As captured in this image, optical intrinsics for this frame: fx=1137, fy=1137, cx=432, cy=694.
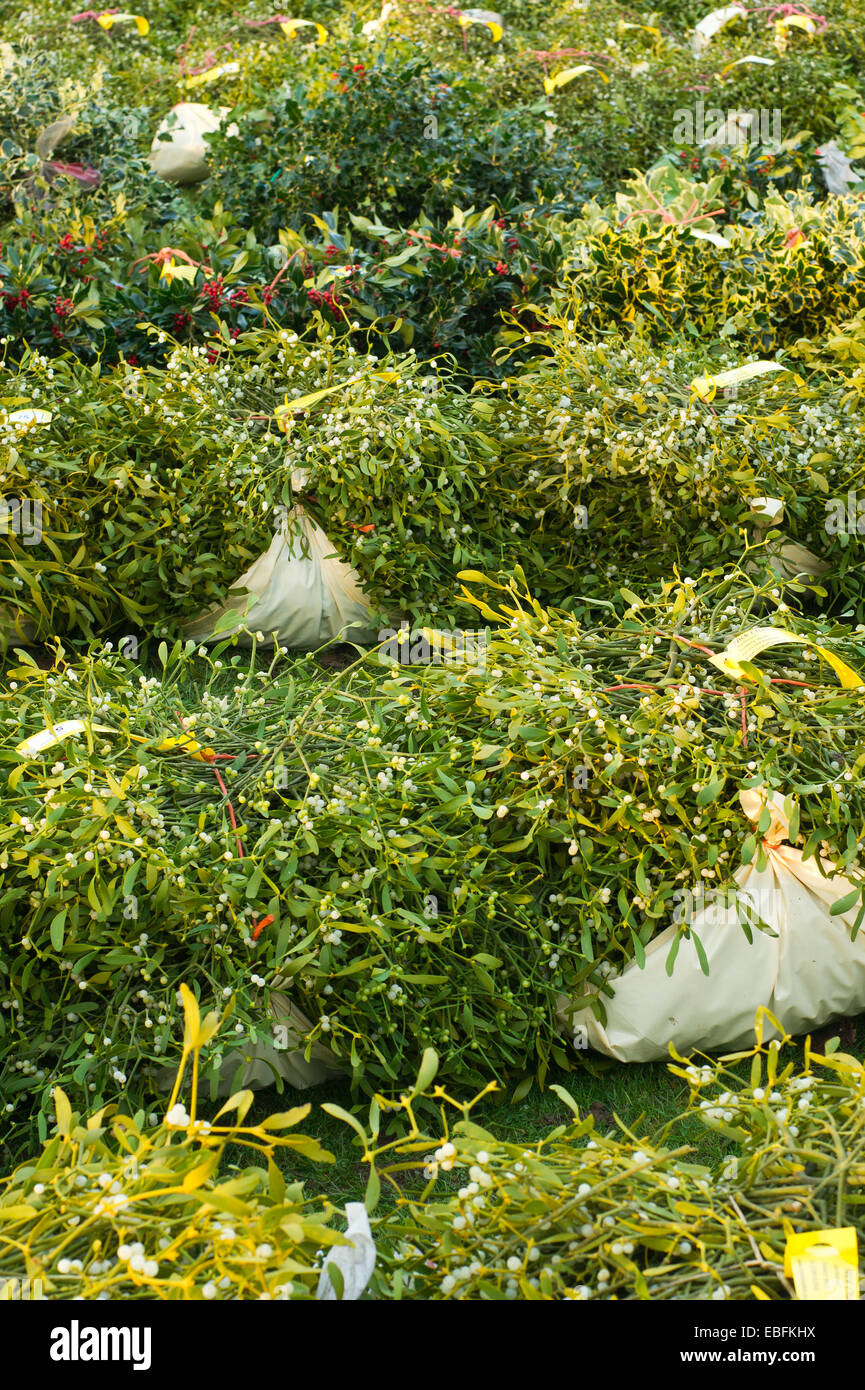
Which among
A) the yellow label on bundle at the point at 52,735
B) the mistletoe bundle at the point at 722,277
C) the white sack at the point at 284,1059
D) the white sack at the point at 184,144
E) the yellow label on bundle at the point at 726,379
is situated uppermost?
the white sack at the point at 184,144

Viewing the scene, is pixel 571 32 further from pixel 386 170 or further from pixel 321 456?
pixel 321 456

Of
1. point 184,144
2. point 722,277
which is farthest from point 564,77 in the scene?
point 722,277

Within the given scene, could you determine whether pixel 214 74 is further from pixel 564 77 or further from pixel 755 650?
pixel 755 650

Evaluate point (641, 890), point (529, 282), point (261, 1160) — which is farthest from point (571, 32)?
point (261, 1160)

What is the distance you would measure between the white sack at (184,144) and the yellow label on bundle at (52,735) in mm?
4190

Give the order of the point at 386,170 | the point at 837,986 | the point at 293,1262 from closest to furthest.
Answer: the point at 293,1262
the point at 837,986
the point at 386,170

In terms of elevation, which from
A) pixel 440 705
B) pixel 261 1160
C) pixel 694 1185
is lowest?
pixel 261 1160

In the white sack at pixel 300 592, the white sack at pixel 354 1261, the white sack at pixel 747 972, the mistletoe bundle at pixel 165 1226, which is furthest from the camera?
the white sack at pixel 300 592

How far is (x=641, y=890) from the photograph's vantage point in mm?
1981

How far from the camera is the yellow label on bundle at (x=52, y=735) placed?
1.96 m

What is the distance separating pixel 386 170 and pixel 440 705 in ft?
8.55

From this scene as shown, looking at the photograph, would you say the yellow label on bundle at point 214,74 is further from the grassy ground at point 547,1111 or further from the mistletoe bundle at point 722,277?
the grassy ground at point 547,1111

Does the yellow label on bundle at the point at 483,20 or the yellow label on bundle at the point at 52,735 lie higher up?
the yellow label on bundle at the point at 483,20

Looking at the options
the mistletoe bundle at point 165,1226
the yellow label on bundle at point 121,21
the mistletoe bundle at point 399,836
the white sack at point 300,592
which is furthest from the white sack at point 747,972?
the yellow label on bundle at point 121,21
